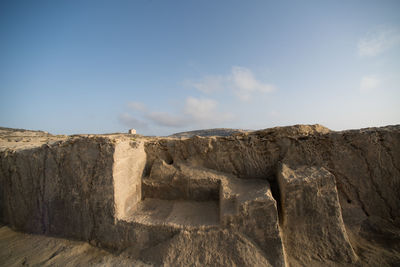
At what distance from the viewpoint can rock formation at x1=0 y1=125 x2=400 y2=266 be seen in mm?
2422

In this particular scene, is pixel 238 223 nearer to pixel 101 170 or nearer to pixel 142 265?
pixel 142 265

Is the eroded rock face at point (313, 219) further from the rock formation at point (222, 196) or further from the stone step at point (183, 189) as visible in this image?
the stone step at point (183, 189)

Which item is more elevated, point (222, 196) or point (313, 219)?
point (222, 196)

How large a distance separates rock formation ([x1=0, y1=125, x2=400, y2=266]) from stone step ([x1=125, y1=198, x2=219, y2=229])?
19 millimetres

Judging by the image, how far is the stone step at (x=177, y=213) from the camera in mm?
2643

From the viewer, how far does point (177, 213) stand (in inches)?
115

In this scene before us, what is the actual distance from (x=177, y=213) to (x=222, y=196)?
92 cm

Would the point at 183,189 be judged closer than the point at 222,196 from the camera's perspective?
No

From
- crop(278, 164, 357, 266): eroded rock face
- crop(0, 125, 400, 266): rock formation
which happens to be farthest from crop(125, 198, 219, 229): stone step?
Answer: crop(278, 164, 357, 266): eroded rock face

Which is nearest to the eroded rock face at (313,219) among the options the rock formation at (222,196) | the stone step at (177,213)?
the rock formation at (222,196)

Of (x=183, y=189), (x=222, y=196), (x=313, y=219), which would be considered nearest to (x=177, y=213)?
(x=183, y=189)

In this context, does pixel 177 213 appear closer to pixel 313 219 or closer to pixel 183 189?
pixel 183 189

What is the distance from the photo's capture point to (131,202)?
3152 mm

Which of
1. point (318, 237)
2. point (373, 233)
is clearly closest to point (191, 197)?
point (318, 237)
